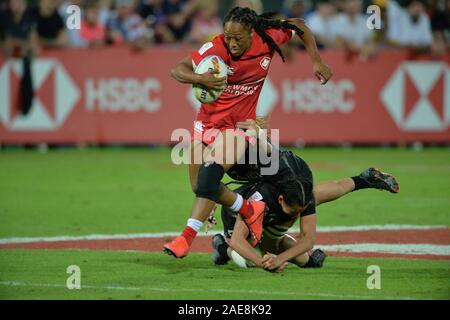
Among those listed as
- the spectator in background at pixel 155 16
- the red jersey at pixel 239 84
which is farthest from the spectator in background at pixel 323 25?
the red jersey at pixel 239 84

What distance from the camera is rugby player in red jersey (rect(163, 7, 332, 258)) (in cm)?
804

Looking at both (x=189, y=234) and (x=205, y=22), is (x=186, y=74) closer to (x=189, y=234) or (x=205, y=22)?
(x=189, y=234)

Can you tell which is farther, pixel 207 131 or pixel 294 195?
→ pixel 207 131

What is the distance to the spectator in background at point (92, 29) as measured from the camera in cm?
1825

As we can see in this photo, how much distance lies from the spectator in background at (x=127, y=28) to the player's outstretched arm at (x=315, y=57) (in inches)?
369

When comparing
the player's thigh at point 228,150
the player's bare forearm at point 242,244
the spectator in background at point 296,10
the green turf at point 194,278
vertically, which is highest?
the spectator in background at point 296,10

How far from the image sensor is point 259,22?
882 centimetres

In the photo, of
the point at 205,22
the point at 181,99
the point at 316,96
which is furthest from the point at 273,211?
the point at 205,22

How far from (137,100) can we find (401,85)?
5.05 metres

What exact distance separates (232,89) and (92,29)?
399 inches

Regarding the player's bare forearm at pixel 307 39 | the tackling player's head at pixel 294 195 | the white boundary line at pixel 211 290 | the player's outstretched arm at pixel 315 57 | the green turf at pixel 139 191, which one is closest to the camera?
the white boundary line at pixel 211 290

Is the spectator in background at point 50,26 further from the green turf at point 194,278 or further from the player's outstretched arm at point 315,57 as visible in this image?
the green turf at point 194,278

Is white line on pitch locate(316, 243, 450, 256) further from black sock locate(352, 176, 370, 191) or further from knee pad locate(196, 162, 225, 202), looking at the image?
knee pad locate(196, 162, 225, 202)
